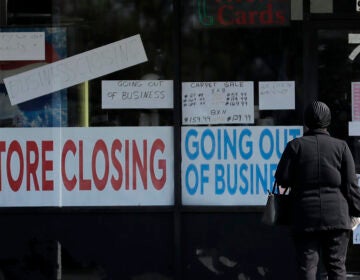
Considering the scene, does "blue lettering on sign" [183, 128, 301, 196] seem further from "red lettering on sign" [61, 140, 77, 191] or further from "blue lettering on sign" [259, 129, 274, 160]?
"red lettering on sign" [61, 140, 77, 191]

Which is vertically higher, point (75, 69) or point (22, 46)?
point (22, 46)

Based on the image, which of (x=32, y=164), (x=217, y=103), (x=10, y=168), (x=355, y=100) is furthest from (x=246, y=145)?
(x=10, y=168)

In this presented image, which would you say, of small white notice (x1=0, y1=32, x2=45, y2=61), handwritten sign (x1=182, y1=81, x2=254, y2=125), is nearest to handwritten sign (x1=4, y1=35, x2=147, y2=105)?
small white notice (x1=0, y1=32, x2=45, y2=61)

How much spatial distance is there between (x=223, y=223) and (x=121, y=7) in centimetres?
209

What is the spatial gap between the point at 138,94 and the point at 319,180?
82.5 inches

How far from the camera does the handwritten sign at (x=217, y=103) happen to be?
260 inches

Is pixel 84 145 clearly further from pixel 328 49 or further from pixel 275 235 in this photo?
pixel 328 49

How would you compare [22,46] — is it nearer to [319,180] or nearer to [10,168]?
[10,168]

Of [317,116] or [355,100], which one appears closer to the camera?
[317,116]

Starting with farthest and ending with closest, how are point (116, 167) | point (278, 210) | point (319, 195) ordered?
point (116, 167) < point (278, 210) < point (319, 195)

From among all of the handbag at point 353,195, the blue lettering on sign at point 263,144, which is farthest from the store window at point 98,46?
the handbag at point 353,195

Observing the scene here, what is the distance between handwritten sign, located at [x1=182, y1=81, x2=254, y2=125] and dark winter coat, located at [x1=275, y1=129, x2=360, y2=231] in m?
1.46

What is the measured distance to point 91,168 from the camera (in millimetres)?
6586

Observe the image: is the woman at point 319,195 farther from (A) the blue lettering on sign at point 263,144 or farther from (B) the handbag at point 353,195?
(A) the blue lettering on sign at point 263,144
